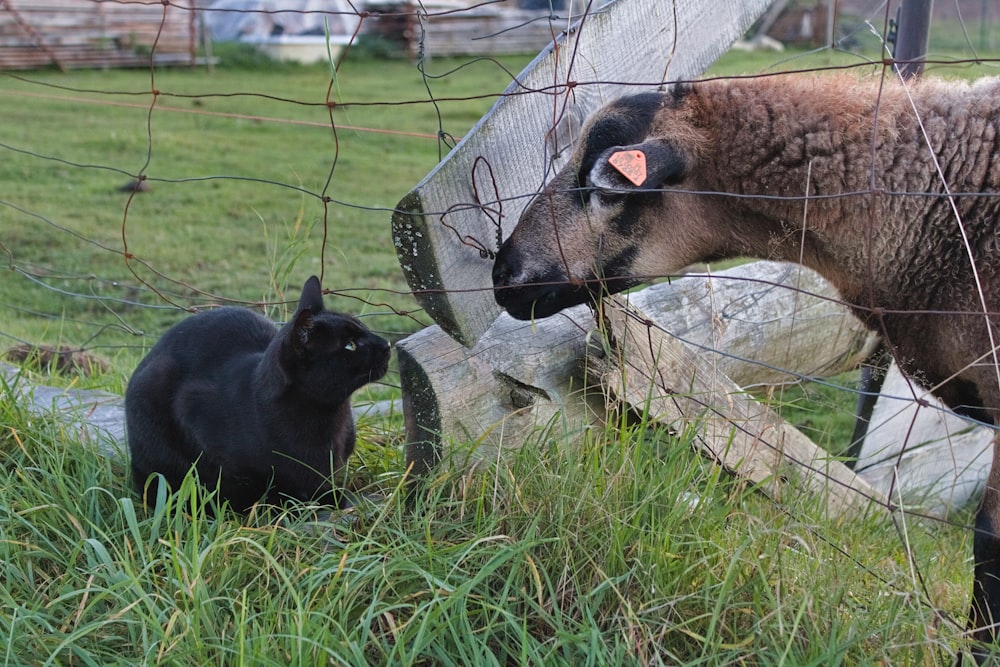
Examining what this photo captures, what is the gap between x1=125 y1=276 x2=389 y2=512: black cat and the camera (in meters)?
3.63

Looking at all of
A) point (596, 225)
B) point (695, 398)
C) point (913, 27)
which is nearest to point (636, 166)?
point (596, 225)

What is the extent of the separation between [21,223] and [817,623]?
31.5 ft

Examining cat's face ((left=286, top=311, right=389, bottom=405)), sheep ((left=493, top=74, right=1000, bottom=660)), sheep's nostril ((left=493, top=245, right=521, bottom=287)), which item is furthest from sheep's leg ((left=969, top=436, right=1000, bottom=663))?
cat's face ((left=286, top=311, right=389, bottom=405))

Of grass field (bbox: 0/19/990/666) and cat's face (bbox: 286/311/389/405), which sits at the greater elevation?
cat's face (bbox: 286/311/389/405)

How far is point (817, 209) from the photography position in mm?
3520

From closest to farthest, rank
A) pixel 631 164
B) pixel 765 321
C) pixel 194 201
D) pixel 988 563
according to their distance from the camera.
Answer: pixel 988 563 < pixel 631 164 < pixel 765 321 < pixel 194 201

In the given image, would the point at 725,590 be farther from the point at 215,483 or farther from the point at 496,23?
the point at 496,23

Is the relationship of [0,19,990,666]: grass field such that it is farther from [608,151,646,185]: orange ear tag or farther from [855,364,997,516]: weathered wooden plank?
[855,364,997,516]: weathered wooden plank

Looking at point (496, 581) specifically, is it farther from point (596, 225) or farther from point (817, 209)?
point (817, 209)

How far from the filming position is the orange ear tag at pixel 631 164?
3357mm

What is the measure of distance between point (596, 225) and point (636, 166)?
0.34 m

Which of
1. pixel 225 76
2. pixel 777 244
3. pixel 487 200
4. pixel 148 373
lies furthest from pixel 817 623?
A: pixel 225 76

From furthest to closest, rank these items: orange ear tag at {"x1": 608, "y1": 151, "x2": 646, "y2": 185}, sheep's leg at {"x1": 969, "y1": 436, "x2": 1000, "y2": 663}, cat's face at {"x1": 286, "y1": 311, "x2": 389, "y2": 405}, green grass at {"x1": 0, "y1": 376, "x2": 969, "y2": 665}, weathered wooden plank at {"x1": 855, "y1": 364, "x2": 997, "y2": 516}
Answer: weathered wooden plank at {"x1": 855, "y1": 364, "x2": 997, "y2": 516} → cat's face at {"x1": 286, "y1": 311, "x2": 389, "y2": 405} → orange ear tag at {"x1": 608, "y1": 151, "x2": 646, "y2": 185} → sheep's leg at {"x1": 969, "y1": 436, "x2": 1000, "y2": 663} → green grass at {"x1": 0, "y1": 376, "x2": 969, "y2": 665}

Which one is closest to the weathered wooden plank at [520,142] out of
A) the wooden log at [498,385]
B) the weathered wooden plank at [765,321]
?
the wooden log at [498,385]
